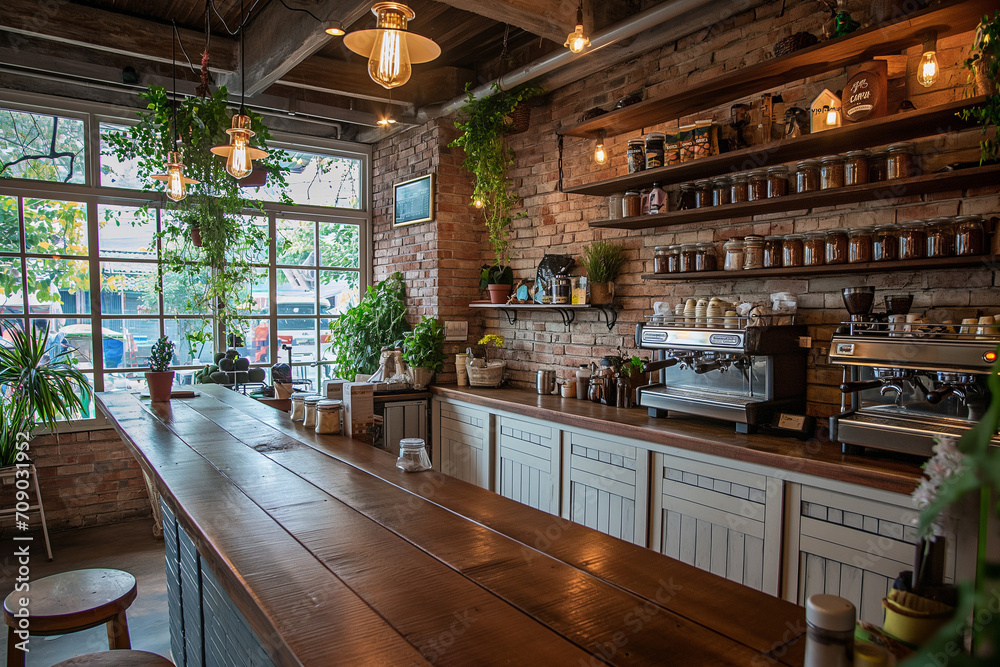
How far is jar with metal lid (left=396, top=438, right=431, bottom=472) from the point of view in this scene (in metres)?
2.04

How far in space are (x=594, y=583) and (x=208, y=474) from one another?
1363mm

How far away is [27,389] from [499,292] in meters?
3.09

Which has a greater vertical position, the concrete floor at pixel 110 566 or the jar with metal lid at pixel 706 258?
the jar with metal lid at pixel 706 258

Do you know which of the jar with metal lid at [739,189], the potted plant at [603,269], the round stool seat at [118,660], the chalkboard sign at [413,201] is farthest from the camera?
the chalkboard sign at [413,201]

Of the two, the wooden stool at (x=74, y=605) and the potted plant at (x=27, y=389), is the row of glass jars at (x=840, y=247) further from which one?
the potted plant at (x=27, y=389)

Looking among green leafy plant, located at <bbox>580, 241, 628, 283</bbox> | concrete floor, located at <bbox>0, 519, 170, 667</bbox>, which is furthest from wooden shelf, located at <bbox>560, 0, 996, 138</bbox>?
concrete floor, located at <bbox>0, 519, 170, 667</bbox>

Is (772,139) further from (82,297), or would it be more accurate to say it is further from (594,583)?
(82,297)

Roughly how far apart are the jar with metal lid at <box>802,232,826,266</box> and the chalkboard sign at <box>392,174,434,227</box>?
111 inches

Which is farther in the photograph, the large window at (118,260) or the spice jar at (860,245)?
the large window at (118,260)

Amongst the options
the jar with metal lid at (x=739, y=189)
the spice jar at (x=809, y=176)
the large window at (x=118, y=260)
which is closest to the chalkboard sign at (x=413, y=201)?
the large window at (x=118, y=260)

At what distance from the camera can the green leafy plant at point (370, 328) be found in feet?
16.8

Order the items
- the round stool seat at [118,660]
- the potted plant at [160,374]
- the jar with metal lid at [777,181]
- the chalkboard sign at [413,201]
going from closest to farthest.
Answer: the round stool seat at [118,660]
the jar with metal lid at [777,181]
the potted plant at [160,374]
the chalkboard sign at [413,201]

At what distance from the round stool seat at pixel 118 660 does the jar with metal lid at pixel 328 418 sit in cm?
112

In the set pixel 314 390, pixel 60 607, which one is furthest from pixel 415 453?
pixel 314 390
